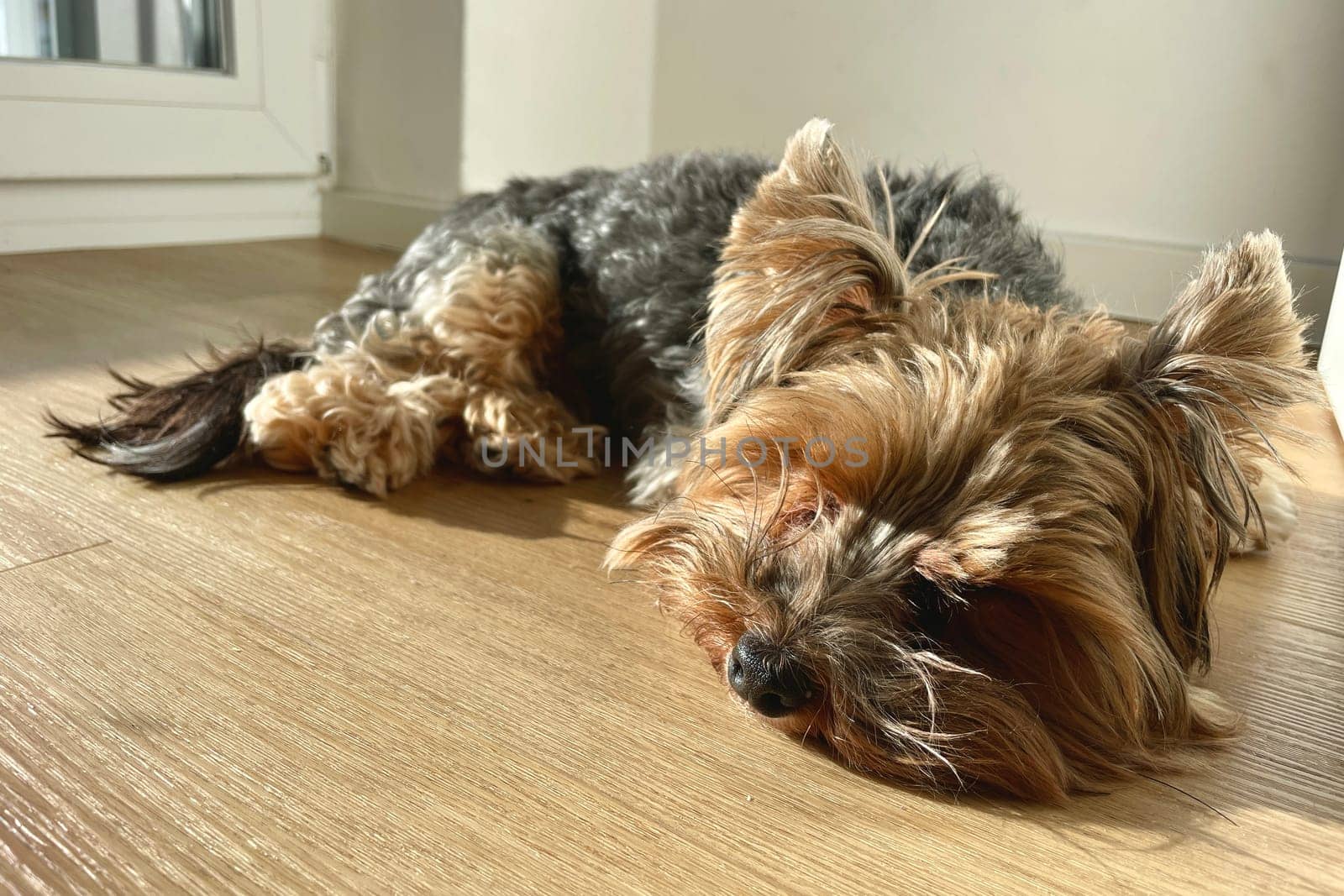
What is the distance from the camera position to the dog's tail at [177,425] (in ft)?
6.76

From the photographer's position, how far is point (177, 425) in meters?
2.16

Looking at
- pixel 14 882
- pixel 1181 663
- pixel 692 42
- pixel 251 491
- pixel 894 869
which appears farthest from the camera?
pixel 692 42

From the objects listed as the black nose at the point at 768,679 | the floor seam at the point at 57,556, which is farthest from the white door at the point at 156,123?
the black nose at the point at 768,679

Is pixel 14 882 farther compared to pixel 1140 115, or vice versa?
pixel 1140 115

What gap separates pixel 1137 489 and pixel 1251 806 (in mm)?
396

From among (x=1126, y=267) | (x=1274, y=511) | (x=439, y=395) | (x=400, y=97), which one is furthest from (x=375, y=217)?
(x=1274, y=511)

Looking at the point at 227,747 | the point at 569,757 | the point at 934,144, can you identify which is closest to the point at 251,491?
the point at 227,747

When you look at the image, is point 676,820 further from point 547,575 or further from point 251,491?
point 251,491

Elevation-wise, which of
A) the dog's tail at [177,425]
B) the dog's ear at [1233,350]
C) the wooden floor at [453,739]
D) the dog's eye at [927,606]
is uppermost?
the dog's ear at [1233,350]

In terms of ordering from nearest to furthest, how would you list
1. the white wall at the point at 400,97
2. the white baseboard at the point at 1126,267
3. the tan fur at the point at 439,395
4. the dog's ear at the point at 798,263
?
the dog's ear at the point at 798,263 → the tan fur at the point at 439,395 → the white baseboard at the point at 1126,267 → the white wall at the point at 400,97

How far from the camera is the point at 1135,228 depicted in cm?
375

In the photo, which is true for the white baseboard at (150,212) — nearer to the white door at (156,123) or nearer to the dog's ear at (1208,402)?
the white door at (156,123)

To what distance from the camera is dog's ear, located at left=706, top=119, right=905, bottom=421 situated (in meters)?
1.54

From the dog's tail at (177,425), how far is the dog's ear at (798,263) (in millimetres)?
1054
